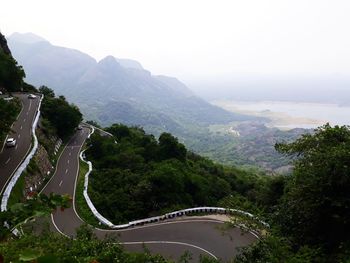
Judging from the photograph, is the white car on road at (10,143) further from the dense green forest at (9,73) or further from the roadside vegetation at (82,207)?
the dense green forest at (9,73)

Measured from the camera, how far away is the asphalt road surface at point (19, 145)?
991 inches

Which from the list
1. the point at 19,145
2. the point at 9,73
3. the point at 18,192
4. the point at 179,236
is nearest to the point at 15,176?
the point at 18,192

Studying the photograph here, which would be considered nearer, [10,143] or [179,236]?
[179,236]

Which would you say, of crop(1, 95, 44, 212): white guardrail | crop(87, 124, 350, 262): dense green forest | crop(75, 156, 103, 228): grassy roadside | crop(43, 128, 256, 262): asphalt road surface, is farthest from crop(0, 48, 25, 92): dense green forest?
crop(43, 128, 256, 262): asphalt road surface

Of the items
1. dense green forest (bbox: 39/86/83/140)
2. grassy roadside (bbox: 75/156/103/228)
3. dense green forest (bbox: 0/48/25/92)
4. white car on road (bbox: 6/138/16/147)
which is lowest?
grassy roadside (bbox: 75/156/103/228)

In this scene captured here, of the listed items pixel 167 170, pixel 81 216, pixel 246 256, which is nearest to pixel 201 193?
pixel 167 170

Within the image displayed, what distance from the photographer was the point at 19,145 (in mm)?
30500

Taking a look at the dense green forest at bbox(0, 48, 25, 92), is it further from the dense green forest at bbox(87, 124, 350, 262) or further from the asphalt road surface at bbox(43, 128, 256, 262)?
the asphalt road surface at bbox(43, 128, 256, 262)

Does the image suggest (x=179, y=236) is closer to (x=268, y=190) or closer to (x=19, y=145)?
(x=268, y=190)

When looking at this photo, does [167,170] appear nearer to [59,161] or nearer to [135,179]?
[135,179]

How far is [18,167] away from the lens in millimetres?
25781

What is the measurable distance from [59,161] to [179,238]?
18152mm

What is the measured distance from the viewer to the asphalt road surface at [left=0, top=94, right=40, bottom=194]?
82.6 feet

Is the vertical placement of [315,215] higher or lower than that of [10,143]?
higher
